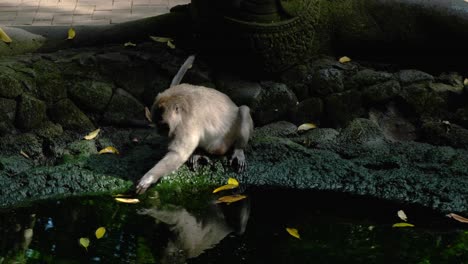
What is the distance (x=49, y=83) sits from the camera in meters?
8.02

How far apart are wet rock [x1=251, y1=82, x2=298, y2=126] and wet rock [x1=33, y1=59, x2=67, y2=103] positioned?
1799 mm

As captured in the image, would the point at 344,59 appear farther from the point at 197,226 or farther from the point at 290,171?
the point at 197,226

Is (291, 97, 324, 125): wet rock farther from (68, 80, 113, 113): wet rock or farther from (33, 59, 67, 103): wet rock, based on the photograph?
(33, 59, 67, 103): wet rock

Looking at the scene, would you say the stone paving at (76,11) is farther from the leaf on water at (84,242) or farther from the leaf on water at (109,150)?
the leaf on water at (84,242)

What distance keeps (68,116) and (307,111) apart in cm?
225

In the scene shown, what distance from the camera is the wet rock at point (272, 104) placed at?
8.23 meters

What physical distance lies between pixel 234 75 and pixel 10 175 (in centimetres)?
242

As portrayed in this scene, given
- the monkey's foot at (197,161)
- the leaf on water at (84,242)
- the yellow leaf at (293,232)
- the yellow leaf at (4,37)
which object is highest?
the yellow leaf at (4,37)

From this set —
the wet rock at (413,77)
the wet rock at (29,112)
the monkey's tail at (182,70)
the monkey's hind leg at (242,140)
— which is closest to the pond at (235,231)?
the monkey's hind leg at (242,140)

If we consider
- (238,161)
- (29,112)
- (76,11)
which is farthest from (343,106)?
(76,11)

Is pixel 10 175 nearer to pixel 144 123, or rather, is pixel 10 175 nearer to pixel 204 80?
pixel 144 123

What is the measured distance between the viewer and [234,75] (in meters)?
8.41

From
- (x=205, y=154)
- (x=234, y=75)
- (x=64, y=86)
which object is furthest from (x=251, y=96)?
(x=64, y=86)

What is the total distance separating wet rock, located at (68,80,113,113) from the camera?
26.5 feet
